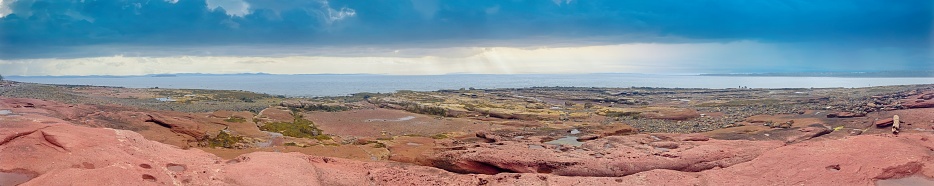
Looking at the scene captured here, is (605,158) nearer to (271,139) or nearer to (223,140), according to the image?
(223,140)

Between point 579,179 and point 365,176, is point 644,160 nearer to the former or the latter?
point 579,179

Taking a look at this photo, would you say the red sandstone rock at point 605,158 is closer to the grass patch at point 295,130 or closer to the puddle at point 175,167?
the puddle at point 175,167

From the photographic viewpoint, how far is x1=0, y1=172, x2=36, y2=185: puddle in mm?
15086

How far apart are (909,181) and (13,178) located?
26862 millimetres

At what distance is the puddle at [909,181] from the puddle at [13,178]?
2537 cm

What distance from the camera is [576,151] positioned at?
2559cm

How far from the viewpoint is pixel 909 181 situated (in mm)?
17062

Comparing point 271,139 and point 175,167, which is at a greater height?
point 175,167

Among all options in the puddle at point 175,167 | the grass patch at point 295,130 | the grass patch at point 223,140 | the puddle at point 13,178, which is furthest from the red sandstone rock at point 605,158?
the grass patch at point 295,130

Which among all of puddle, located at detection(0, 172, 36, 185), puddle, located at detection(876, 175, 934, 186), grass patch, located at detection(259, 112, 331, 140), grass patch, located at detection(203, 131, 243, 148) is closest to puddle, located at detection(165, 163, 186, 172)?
puddle, located at detection(0, 172, 36, 185)

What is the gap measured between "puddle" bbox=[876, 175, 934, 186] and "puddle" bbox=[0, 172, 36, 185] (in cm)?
2537

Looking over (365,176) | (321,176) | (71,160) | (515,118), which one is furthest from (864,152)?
(515,118)

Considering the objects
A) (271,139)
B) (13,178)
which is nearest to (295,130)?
(271,139)

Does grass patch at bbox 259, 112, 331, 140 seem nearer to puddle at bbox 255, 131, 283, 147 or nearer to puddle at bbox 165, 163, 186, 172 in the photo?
puddle at bbox 255, 131, 283, 147
